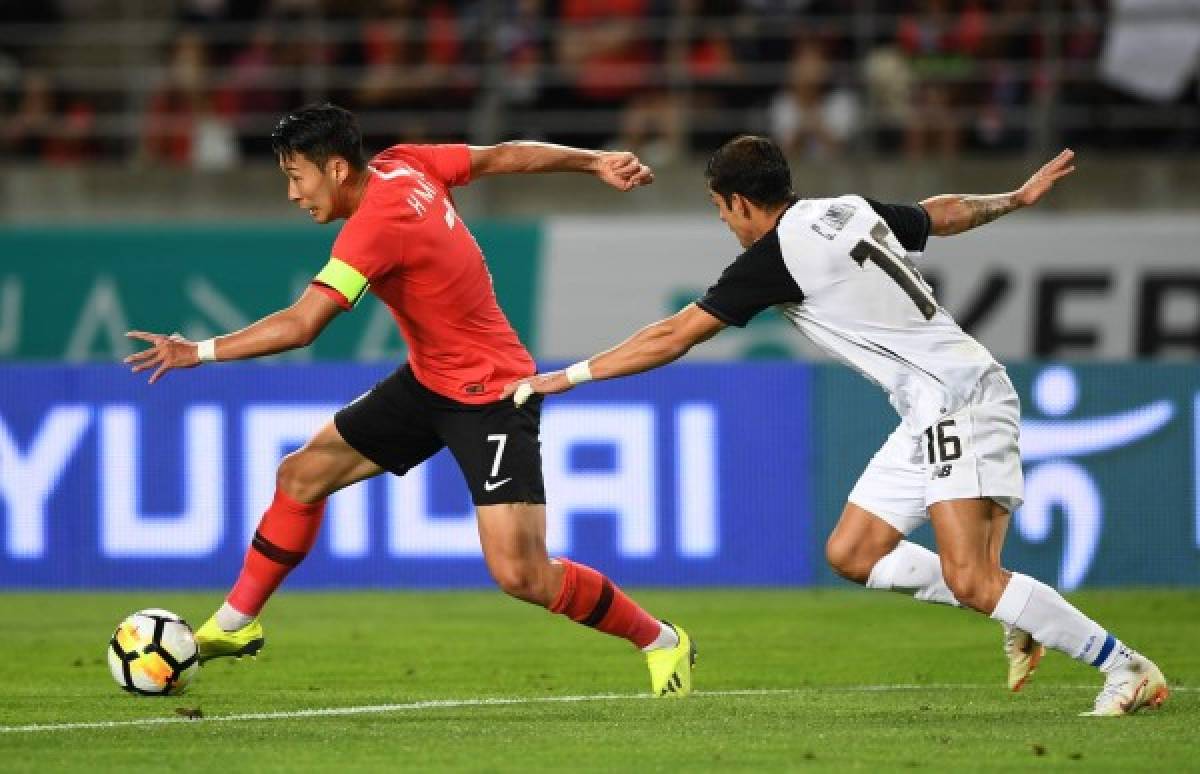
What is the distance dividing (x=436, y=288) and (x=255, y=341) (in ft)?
3.13

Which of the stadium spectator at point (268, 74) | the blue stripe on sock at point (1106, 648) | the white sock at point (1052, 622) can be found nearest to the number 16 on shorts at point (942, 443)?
the white sock at point (1052, 622)

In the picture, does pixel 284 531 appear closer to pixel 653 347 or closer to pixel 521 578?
pixel 521 578

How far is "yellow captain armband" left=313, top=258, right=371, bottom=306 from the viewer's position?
835 centimetres

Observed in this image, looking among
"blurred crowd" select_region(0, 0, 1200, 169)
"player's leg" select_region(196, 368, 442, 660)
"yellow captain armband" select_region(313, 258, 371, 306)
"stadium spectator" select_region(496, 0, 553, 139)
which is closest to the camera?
"yellow captain armband" select_region(313, 258, 371, 306)

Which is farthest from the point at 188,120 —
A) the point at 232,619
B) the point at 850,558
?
the point at 850,558

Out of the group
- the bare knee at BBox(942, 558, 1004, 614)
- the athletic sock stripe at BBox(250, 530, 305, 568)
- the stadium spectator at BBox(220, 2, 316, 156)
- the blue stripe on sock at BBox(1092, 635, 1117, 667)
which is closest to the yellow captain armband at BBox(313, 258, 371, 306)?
the athletic sock stripe at BBox(250, 530, 305, 568)

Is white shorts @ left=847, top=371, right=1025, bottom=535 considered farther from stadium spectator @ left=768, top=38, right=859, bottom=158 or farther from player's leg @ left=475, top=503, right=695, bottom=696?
stadium spectator @ left=768, top=38, right=859, bottom=158

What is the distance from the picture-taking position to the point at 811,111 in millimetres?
18250

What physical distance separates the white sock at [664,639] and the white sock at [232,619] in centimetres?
155

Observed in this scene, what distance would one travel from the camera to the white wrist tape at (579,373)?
8.01 metres

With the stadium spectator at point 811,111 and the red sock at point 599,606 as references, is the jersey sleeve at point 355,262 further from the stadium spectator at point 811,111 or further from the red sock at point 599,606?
the stadium spectator at point 811,111

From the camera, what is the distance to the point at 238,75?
→ 63.2ft

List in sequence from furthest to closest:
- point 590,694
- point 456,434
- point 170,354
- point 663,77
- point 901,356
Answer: point 663,77 → point 590,694 → point 456,434 → point 901,356 → point 170,354

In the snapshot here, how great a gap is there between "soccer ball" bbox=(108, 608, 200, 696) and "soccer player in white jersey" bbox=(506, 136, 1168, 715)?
1.74 meters
